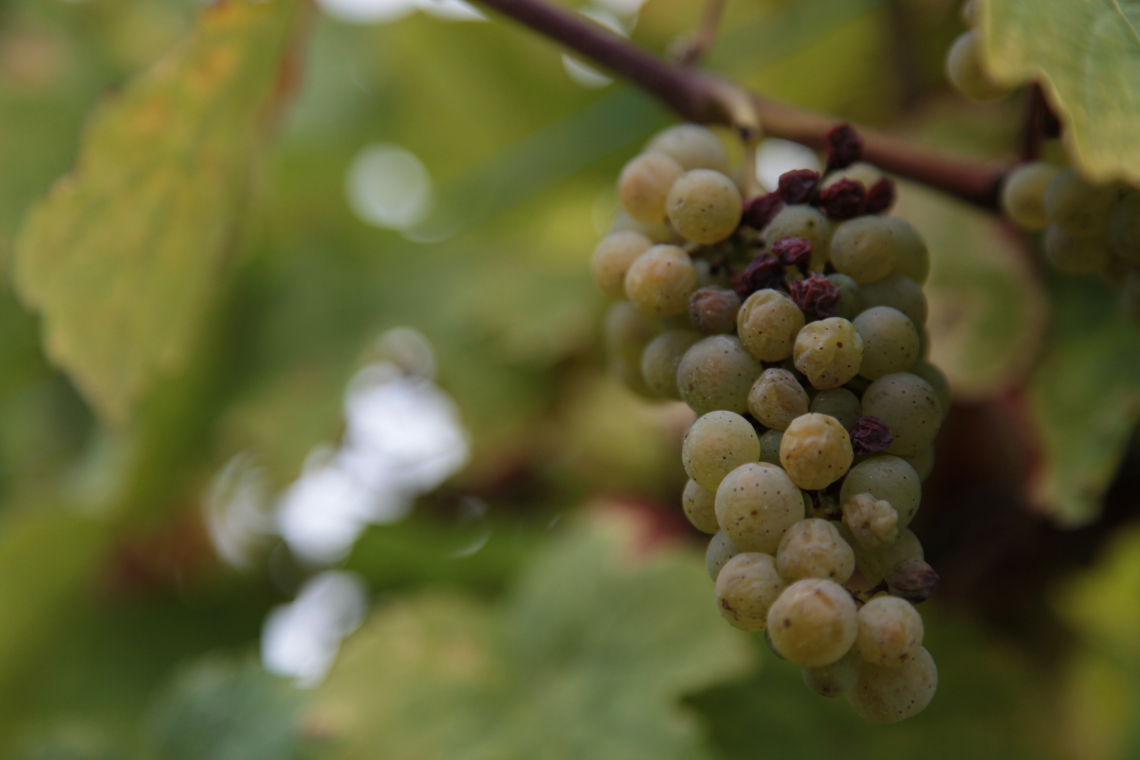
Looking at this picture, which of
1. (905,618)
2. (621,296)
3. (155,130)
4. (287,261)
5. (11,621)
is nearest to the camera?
(905,618)

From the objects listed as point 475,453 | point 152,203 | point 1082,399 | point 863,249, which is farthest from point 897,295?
point 475,453

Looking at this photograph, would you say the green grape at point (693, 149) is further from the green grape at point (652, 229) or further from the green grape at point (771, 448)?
the green grape at point (771, 448)

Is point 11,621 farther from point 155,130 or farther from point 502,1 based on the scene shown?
point 502,1

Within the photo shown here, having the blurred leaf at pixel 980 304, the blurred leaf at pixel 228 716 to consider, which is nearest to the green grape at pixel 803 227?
the blurred leaf at pixel 980 304

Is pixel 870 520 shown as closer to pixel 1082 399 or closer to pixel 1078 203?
pixel 1078 203

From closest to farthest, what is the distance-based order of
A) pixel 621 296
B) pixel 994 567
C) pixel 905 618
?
pixel 905 618 < pixel 621 296 < pixel 994 567

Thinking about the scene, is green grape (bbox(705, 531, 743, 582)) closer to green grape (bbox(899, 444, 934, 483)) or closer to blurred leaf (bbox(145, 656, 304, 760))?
green grape (bbox(899, 444, 934, 483))

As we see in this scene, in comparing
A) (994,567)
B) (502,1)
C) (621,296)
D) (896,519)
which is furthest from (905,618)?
(994,567)

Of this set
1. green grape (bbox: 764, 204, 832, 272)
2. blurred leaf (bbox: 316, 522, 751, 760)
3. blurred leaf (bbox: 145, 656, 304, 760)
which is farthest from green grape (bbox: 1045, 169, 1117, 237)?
blurred leaf (bbox: 145, 656, 304, 760)
